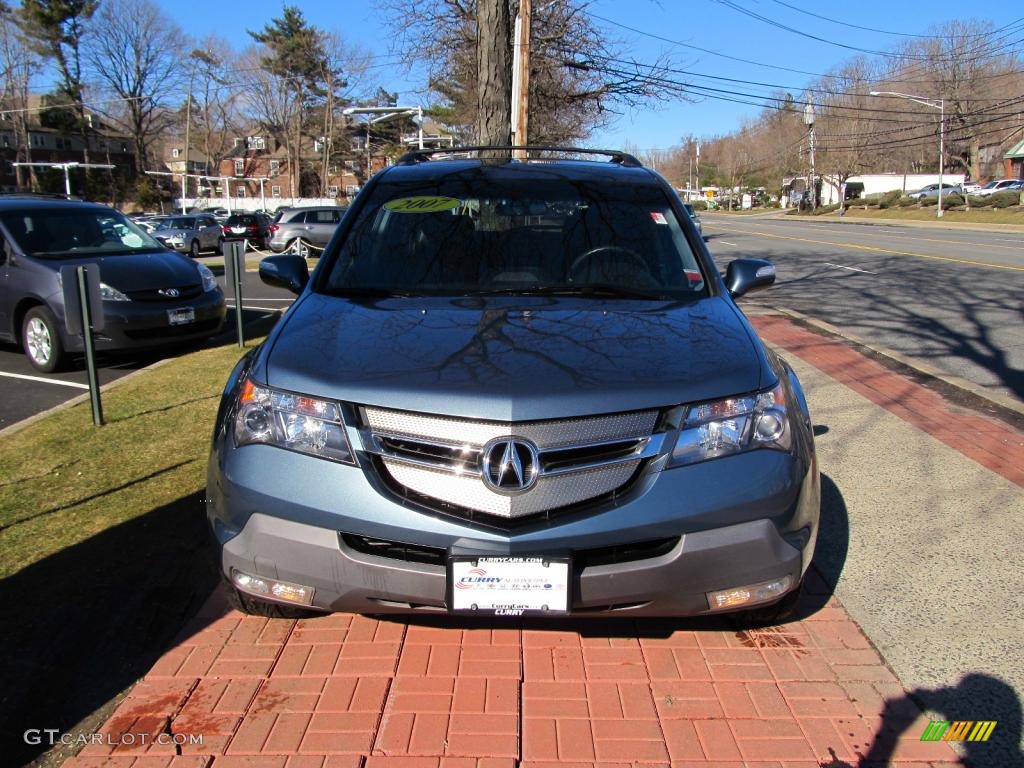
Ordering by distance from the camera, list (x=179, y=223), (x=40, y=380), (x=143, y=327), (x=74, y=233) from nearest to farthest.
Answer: (x=40, y=380) → (x=143, y=327) → (x=74, y=233) → (x=179, y=223)

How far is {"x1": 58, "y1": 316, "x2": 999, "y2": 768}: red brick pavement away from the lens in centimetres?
240

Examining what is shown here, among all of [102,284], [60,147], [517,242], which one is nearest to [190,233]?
[102,284]

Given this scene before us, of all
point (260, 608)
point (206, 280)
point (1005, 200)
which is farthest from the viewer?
point (1005, 200)

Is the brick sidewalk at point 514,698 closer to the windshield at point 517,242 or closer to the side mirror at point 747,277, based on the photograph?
the windshield at point 517,242

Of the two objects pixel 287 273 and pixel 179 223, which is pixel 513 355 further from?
pixel 179 223

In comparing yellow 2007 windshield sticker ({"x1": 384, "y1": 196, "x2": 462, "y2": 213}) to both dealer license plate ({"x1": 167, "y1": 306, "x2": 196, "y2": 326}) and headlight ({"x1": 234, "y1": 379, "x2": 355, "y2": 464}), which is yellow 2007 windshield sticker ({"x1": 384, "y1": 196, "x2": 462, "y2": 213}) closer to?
headlight ({"x1": 234, "y1": 379, "x2": 355, "y2": 464})

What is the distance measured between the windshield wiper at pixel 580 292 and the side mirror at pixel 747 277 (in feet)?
2.05

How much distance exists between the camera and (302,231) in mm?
25281

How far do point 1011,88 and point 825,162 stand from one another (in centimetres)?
1654

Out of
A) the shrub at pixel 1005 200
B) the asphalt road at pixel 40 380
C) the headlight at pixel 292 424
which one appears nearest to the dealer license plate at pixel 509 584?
the headlight at pixel 292 424

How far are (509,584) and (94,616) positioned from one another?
186cm

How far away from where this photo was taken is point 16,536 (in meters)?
3.84

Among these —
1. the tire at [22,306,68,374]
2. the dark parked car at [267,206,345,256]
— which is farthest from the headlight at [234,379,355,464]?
the dark parked car at [267,206,345,256]

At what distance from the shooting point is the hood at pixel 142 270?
782cm
